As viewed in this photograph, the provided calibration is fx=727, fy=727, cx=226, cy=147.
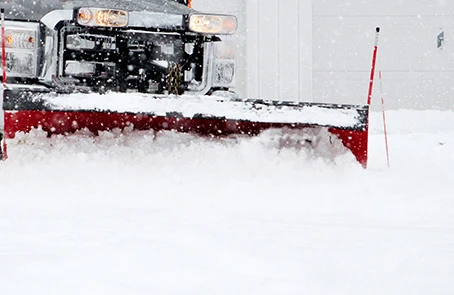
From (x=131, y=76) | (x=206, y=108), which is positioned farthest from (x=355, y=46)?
(x=206, y=108)

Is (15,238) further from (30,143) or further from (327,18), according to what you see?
(327,18)

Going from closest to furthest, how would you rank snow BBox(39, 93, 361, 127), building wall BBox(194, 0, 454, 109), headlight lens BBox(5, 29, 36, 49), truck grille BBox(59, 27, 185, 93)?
1. snow BBox(39, 93, 361, 127)
2. headlight lens BBox(5, 29, 36, 49)
3. truck grille BBox(59, 27, 185, 93)
4. building wall BBox(194, 0, 454, 109)

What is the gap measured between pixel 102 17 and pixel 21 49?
0.45 meters

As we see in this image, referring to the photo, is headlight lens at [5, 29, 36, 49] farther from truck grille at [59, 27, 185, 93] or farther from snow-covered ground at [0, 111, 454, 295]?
snow-covered ground at [0, 111, 454, 295]

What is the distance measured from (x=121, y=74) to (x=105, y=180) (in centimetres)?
96

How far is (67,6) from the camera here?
3.96 metres

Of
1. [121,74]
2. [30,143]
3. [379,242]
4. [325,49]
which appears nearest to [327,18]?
[325,49]

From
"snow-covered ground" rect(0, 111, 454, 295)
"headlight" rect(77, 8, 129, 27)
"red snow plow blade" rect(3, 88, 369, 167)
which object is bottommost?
"snow-covered ground" rect(0, 111, 454, 295)

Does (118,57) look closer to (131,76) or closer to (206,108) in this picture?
(131,76)

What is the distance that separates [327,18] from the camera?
8.82 meters

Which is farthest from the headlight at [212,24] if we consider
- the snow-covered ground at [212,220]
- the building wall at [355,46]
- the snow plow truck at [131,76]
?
the building wall at [355,46]

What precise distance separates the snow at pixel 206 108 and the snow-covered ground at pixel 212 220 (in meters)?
0.26

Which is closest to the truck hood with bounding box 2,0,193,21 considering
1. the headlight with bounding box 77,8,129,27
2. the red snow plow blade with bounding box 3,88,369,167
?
the headlight with bounding box 77,8,129,27

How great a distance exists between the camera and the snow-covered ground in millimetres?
1578
